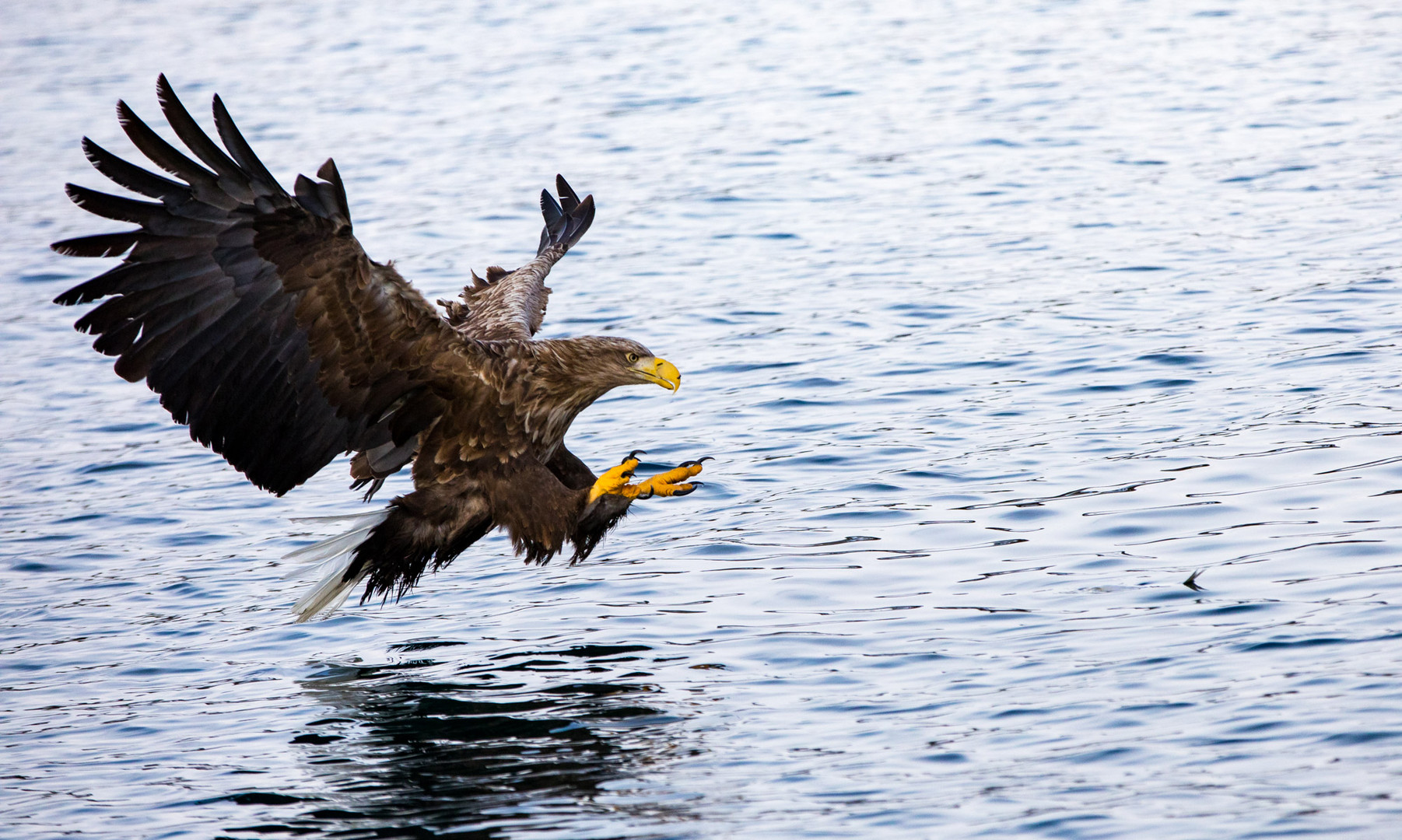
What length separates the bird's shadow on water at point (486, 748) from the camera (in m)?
4.49

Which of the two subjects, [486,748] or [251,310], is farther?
[251,310]

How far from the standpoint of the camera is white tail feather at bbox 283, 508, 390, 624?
19.4 ft

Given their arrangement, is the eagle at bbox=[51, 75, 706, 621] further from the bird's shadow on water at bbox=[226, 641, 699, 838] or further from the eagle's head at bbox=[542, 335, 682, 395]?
the bird's shadow on water at bbox=[226, 641, 699, 838]

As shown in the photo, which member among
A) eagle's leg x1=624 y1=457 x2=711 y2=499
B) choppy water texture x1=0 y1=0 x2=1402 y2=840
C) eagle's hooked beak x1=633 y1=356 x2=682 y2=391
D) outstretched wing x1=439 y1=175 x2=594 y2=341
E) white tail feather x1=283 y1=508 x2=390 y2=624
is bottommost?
choppy water texture x1=0 y1=0 x2=1402 y2=840

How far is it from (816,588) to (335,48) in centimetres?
1531

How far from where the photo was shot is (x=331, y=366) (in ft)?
18.4

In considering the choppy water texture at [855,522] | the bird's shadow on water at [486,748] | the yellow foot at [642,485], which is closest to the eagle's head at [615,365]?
the yellow foot at [642,485]

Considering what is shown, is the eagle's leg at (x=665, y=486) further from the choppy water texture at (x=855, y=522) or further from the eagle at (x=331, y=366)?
the choppy water texture at (x=855, y=522)

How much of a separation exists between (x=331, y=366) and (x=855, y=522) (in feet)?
6.75

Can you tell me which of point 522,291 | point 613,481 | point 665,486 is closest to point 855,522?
point 665,486

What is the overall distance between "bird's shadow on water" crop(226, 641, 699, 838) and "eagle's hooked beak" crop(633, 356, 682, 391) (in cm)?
93

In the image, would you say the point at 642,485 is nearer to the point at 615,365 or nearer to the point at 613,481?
the point at 613,481

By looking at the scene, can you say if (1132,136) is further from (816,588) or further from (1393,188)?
(816,588)

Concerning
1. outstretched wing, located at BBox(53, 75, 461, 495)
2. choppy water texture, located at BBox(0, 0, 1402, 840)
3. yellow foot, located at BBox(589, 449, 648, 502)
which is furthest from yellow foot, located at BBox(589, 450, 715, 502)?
outstretched wing, located at BBox(53, 75, 461, 495)
